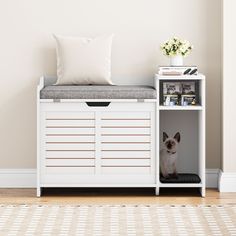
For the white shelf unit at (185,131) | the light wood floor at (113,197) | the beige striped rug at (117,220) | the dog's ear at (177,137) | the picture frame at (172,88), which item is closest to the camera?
the beige striped rug at (117,220)

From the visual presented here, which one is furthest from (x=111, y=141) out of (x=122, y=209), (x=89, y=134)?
(x=122, y=209)

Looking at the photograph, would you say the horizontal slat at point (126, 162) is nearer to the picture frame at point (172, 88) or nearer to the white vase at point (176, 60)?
the picture frame at point (172, 88)

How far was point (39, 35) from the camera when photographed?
17.4 ft

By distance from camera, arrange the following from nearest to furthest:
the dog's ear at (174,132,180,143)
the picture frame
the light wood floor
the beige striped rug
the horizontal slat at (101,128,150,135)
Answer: the beige striped rug < the light wood floor < the horizontal slat at (101,128,150,135) < the picture frame < the dog's ear at (174,132,180,143)

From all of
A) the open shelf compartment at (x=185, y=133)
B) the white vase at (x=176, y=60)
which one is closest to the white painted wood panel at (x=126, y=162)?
the open shelf compartment at (x=185, y=133)

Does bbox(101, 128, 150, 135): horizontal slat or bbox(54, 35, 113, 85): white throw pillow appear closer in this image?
bbox(101, 128, 150, 135): horizontal slat

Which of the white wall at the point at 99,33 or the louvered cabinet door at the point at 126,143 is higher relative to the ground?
the white wall at the point at 99,33

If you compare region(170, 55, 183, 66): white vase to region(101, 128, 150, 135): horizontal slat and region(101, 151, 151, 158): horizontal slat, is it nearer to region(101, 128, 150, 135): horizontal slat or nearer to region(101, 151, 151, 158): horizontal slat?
region(101, 128, 150, 135): horizontal slat

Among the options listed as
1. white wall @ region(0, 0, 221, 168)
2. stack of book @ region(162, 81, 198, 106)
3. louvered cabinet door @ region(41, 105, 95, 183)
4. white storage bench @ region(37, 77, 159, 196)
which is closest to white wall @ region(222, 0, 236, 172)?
white wall @ region(0, 0, 221, 168)

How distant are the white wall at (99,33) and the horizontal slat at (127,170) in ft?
2.16

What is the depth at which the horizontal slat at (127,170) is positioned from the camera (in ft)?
16.5

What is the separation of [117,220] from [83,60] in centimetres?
133

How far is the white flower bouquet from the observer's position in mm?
5141

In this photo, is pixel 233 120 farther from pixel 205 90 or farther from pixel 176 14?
pixel 176 14
